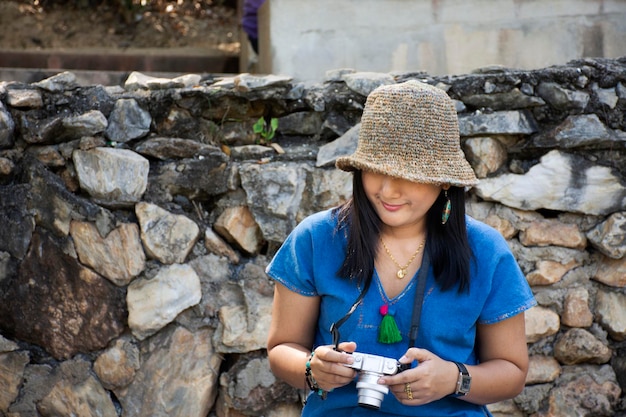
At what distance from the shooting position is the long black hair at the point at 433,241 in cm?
216

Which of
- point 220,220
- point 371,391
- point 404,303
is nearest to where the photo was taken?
point 371,391

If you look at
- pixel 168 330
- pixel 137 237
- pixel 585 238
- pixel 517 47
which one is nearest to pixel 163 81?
pixel 137 237

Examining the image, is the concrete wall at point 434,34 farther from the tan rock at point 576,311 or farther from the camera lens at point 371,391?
the camera lens at point 371,391

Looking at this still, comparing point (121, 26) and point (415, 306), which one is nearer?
point (415, 306)

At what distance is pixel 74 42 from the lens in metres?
6.64

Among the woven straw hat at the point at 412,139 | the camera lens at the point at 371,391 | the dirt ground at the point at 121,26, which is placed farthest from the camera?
the dirt ground at the point at 121,26

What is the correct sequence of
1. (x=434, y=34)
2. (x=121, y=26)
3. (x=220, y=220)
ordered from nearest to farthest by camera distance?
(x=220, y=220), (x=434, y=34), (x=121, y=26)

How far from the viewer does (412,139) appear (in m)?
2.06

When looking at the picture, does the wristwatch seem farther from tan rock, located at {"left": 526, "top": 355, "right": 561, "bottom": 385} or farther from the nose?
tan rock, located at {"left": 526, "top": 355, "right": 561, "bottom": 385}

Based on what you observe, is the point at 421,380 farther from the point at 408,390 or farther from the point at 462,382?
the point at 462,382

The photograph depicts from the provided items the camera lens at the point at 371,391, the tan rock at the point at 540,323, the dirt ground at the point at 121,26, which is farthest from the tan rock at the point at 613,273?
the dirt ground at the point at 121,26

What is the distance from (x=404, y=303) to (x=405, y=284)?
0.06m

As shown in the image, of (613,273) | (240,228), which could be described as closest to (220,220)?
→ (240,228)

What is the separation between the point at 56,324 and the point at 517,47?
298 cm
